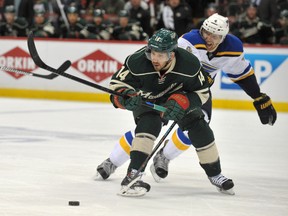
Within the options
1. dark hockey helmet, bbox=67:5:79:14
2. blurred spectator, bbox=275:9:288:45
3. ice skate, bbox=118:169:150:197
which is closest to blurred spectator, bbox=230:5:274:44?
blurred spectator, bbox=275:9:288:45

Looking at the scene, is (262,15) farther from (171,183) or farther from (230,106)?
(171,183)

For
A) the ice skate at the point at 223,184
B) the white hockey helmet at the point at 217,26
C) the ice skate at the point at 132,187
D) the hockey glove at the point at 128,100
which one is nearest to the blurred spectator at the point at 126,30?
the white hockey helmet at the point at 217,26

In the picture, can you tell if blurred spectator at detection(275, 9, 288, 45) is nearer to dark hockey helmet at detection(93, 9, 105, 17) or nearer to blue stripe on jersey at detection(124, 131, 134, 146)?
dark hockey helmet at detection(93, 9, 105, 17)

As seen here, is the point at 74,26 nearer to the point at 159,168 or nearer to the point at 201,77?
the point at 159,168

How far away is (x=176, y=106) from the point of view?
15.5ft

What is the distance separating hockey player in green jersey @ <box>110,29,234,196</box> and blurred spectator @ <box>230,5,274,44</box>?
5.61 meters

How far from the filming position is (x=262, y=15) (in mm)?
10781

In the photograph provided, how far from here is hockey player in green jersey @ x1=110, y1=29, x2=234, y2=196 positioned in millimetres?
4715

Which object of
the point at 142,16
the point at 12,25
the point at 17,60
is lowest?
the point at 17,60

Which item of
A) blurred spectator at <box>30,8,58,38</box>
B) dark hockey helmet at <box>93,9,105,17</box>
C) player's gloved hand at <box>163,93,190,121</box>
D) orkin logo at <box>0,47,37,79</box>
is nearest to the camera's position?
player's gloved hand at <box>163,93,190,121</box>

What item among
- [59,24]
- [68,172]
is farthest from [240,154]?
[59,24]

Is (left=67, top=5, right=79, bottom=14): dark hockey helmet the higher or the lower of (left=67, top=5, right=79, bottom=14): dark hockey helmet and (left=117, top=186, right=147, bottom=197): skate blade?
the lower

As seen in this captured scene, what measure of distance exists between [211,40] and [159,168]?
2.82ft

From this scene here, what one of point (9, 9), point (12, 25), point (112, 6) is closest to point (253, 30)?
point (112, 6)
